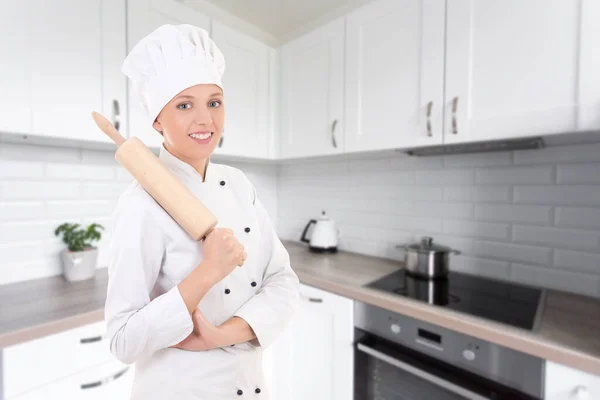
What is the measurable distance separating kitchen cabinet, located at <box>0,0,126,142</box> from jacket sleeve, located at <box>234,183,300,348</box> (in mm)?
916

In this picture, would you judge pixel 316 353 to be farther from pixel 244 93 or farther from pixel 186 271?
pixel 244 93

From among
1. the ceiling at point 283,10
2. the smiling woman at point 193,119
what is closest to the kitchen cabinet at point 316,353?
the smiling woman at point 193,119

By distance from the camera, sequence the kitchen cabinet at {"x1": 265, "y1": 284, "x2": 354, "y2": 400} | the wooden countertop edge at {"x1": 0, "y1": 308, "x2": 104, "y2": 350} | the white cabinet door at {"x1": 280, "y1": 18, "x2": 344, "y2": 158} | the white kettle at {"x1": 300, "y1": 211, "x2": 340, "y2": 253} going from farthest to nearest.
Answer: the white kettle at {"x1": 300, "y1": 211, "x2": 340, "y2": 253} < the white cabinet door at {"x1": 280, "y1": 18, "x2": 344, "y2": 158} < the kitchen cabinet at {"x1": 265, "y1": 284, "x2": 354, "y2": 400} < the wooden countertop edge at {"x1": 0, "y1": 308, "x2": 104, "y2": 350}

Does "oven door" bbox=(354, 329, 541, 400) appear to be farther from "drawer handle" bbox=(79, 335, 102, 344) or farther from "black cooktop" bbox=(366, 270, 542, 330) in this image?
"drawer handle" bbox=(79, 335, 102, 344)

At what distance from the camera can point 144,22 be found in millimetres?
1247

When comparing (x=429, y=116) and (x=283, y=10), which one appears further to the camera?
(x=283, y=10)

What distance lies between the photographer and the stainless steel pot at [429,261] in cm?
130

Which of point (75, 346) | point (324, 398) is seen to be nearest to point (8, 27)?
point (75, 346)

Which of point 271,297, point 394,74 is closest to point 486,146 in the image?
point 394,74

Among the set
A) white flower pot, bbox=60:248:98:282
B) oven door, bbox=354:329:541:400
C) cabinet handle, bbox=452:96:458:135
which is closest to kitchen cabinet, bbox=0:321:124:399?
white flower pot, bbox=60:248:98:282

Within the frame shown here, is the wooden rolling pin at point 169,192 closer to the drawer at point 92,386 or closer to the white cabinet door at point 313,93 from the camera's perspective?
the drawer at point 92,386

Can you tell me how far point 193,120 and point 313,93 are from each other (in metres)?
1.27

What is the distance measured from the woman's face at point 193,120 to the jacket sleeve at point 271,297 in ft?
0.63

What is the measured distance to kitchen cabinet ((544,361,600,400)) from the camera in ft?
2.37
